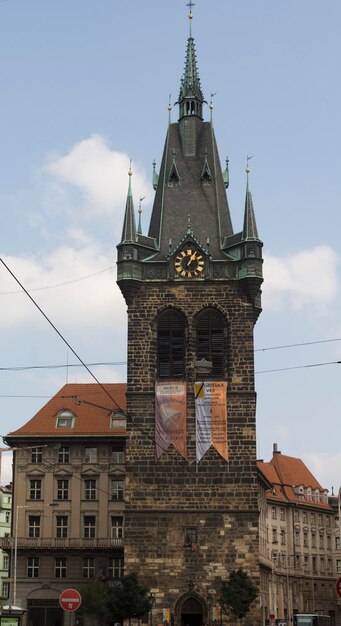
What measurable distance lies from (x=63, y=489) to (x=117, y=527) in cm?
398

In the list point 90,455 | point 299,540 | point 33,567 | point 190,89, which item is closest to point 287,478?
point 299,540

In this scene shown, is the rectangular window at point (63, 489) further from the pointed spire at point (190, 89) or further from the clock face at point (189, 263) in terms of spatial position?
the pointed spire at point (190, 89)

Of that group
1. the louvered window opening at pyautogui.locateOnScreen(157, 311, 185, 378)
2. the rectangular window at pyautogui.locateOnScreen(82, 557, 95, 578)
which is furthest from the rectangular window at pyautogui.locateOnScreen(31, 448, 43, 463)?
the louvered window opening at pyautogui.locateOnScreen(157, 311, 185, 378)

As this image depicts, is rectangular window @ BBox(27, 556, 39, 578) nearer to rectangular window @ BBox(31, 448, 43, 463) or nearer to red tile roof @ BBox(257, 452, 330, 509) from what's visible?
rectangular window @ BBox(31, 448, 43, 463)

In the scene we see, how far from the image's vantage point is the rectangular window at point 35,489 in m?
62.5

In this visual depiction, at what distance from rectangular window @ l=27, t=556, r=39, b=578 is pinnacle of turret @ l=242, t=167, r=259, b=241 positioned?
23.3 metres

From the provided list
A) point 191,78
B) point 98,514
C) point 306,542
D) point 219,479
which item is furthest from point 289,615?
point 191,78

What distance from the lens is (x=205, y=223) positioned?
54.0 meters

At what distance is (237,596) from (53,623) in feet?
58.1

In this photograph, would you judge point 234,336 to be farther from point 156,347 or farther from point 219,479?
point 219,479

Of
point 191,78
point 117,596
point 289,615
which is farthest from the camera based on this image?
point 289,615

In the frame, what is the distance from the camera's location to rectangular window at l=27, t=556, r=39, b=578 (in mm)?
60844

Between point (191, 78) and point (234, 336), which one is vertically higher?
point (191, 78)

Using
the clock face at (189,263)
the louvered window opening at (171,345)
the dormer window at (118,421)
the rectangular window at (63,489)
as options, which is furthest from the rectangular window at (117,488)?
the clock face at (189,263)
